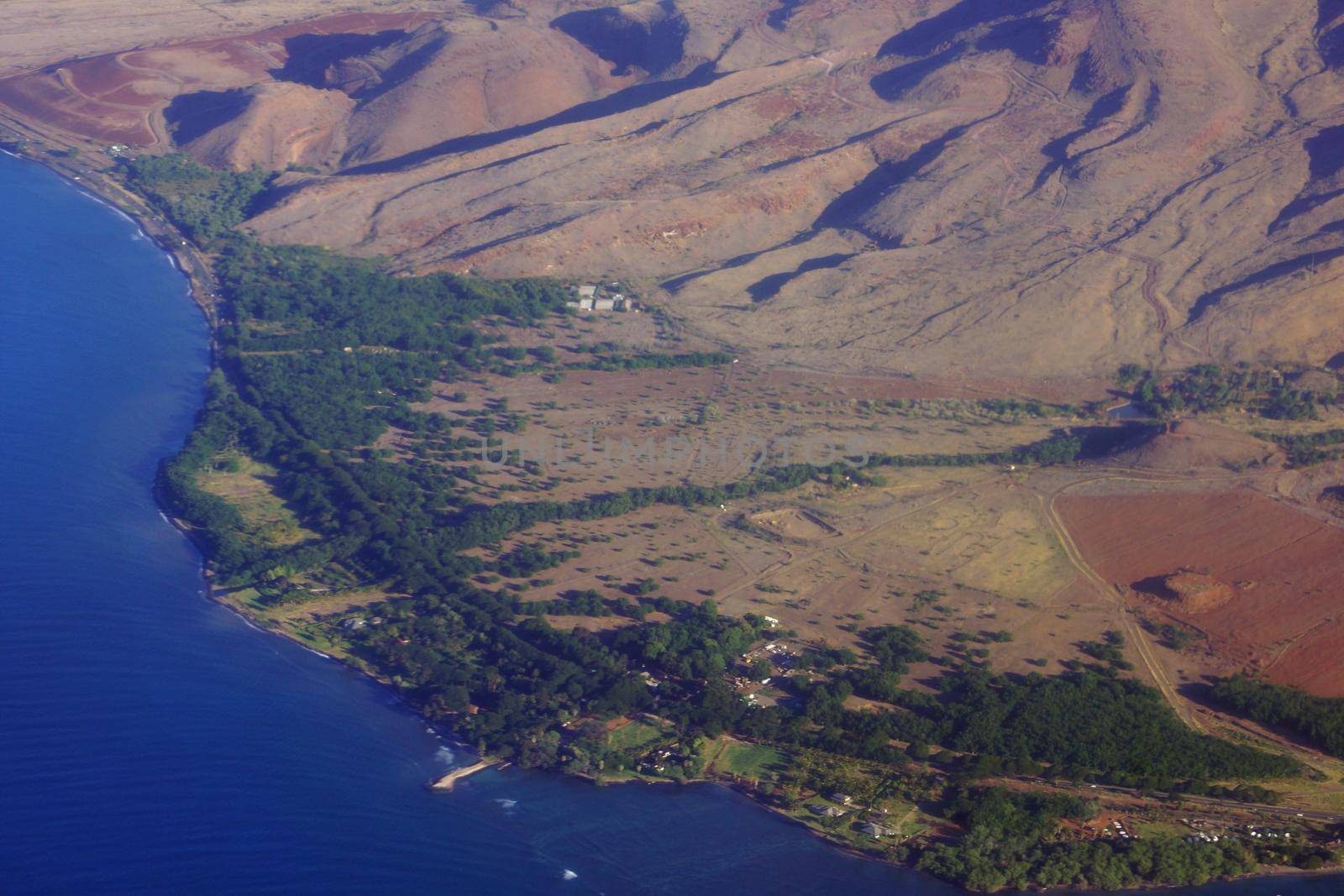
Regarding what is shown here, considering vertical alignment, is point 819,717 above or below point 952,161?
below

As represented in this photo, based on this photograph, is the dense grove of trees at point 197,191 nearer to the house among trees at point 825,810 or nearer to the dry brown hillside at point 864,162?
the dry brown hillside at point 864,162

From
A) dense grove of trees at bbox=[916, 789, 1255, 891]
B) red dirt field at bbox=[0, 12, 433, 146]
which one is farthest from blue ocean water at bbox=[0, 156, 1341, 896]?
red dirt field at bbox=[0, 12, 433, 146]

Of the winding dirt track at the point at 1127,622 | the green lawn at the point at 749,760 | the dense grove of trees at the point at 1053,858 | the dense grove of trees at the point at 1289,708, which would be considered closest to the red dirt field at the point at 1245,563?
the winding dirt track at the point at 1127,622

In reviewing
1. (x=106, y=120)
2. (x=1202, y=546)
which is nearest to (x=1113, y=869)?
(x=1202, y=546)

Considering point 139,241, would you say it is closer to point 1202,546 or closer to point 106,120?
point 106,120

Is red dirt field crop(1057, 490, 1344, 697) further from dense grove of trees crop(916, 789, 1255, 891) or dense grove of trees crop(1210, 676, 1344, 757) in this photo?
dense grove of trees crop(916, 789, 1255, 891)

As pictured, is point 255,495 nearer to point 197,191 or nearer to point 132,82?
point 197,191
